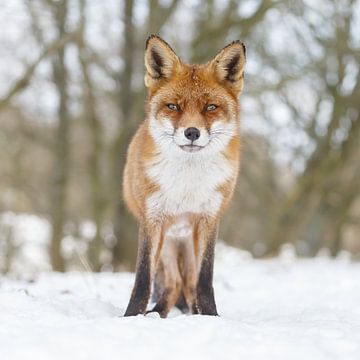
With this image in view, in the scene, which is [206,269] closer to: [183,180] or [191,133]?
[183,180]

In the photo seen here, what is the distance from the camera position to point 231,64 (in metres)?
4.83

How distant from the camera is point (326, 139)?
14469 millimetres

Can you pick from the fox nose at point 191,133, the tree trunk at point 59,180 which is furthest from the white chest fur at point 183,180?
the tree trunk at point 59,180

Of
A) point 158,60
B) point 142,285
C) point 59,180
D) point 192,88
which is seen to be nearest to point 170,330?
point 142,285

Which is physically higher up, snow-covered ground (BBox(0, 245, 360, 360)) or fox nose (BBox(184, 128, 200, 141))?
fox nose (BBox(184, 128, 200, 141))

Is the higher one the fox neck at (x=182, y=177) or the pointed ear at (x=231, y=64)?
the pointed ear at (x=231, y=64)

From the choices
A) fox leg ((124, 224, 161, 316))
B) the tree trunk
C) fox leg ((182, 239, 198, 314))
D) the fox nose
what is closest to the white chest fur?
fox leg ((124, 224, 161, 316))

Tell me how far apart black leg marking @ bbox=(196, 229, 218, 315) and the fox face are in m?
0.87

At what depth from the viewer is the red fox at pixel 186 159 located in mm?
4512

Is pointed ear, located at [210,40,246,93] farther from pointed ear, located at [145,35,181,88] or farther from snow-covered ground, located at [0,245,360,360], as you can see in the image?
snow-covered ground, located at [0,245,360,360]

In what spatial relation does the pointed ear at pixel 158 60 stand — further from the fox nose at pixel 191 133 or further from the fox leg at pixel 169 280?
the fox leg at pixel 169 280

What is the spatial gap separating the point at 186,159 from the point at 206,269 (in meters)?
0.98

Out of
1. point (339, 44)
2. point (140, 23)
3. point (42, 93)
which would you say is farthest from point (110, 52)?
point (339, 44)

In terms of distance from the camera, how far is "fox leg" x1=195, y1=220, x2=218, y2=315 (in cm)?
479
